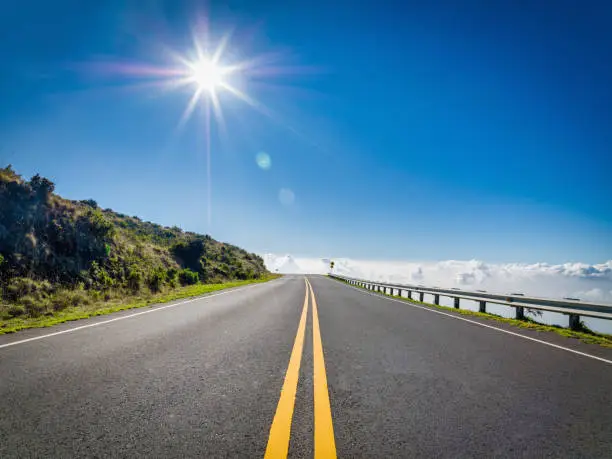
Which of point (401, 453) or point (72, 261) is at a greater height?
point (72, 261)

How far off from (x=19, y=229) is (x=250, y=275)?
3278cm

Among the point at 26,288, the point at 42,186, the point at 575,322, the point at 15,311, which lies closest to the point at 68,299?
the point at 26,288

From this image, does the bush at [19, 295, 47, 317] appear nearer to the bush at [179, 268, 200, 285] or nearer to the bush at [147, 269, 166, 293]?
the bush at [147, 269, 166, 293]

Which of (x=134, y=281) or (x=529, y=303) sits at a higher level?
(x=529, y=303)

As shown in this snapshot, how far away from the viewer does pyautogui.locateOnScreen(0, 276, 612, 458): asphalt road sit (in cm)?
230

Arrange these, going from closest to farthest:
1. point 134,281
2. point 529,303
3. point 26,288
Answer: point 529,303
point 26,288
point 134,281

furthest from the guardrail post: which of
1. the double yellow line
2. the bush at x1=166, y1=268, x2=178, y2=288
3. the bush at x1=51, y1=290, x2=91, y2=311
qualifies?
the bush at x1=166, y1=268, x2=178, y2=288

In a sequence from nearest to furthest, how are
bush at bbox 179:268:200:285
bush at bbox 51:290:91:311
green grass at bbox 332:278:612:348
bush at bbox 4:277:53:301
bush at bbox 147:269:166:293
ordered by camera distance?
green grass at bbox 332:278:612:348 < bush at bbox 4:277:53:301 < bush at bbox 51:290:91:311 < bush at bbox 147:269:166:293 < bush at bbox 179:268:200:285

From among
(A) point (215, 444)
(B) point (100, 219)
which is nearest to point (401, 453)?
(A) point (215, 444)

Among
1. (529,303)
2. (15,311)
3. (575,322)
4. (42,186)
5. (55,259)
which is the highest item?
(42,186)

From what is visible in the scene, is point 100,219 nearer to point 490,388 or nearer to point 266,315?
point 266,315

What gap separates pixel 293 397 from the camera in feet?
10.3

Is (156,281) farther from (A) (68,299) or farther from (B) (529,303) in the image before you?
(B) (529,303)

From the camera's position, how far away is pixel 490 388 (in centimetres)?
363
